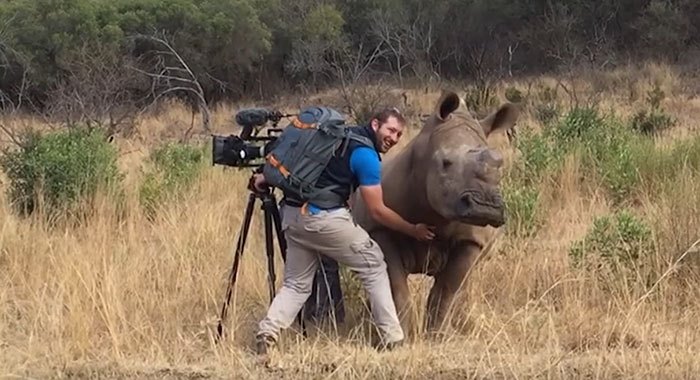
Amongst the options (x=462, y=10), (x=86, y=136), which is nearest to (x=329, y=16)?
(x=462, y=10)

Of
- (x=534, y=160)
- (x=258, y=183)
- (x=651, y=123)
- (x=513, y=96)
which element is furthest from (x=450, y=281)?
(x=513, y=96)

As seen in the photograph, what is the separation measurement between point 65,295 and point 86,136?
15.5ft

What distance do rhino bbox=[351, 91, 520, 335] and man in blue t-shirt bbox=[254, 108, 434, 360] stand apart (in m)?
0.19

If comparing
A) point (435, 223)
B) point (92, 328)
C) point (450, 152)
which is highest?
point (450, 152)

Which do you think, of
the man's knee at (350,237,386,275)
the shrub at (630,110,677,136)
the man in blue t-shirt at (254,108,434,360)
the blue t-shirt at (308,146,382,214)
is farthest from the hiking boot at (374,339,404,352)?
the shrub at (630,110,677,136)

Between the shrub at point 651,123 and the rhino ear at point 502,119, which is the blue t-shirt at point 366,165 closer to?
the rhino ear at point 502,119

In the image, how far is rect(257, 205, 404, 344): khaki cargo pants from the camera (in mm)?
6105

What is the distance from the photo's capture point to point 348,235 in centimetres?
611

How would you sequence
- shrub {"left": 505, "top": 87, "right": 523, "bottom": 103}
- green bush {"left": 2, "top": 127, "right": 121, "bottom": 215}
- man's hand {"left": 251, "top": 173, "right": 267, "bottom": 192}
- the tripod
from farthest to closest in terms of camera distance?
shrub {"left": 505, "top": 87, "right": 523, "bottom": 103}
green bush {"left": 2, "top": 127, "right": 121, "bottom": 215}
the tripod
man's hand {"left": 251, "top": 173, "right": 267, "bottom": 192}

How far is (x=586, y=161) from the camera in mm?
11453

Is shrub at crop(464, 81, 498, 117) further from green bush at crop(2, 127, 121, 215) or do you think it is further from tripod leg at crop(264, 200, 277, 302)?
tripod leg at crop(264, 200, 277, 302)

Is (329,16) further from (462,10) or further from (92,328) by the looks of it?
(92,328)

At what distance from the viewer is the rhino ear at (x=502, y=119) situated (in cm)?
675

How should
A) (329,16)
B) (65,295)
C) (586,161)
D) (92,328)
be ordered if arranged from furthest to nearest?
(329,16) < (586,161) < (65,295) < (92,328)
